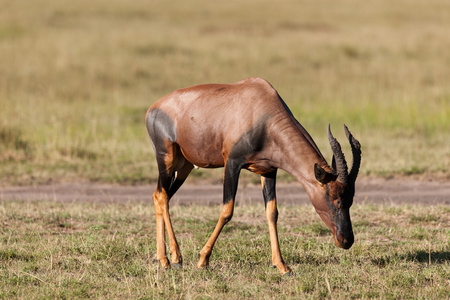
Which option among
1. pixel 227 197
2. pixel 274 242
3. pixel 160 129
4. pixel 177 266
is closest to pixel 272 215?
pixel 274 242

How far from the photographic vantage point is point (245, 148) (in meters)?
6.56

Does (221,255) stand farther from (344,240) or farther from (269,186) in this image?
(344,240)

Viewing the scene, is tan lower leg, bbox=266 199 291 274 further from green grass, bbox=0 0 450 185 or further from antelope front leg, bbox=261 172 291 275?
green grass, bbox=0 0 450 185

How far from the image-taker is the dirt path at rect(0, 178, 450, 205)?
37.7ft

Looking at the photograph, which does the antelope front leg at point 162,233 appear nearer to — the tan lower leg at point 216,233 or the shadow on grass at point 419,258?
the tan lower leg at point 216,233

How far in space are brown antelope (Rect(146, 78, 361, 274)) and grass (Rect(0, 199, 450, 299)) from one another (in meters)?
0.42

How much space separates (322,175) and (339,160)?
19cm

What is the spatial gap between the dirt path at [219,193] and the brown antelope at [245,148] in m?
3.83

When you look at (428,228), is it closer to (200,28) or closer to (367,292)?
(367,292)

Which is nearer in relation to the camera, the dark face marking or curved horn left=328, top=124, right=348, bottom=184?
curved horn left=328, top=124, right=348, bottom=184

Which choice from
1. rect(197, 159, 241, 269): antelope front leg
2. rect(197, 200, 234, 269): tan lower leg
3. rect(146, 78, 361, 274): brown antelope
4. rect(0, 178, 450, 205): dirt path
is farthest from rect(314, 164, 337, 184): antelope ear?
rect(0, 178, 450, 205): dirt path

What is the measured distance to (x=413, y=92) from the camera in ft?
72.1

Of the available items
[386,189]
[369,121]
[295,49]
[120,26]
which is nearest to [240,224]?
[386,189]

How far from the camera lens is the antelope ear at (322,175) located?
5.99m
